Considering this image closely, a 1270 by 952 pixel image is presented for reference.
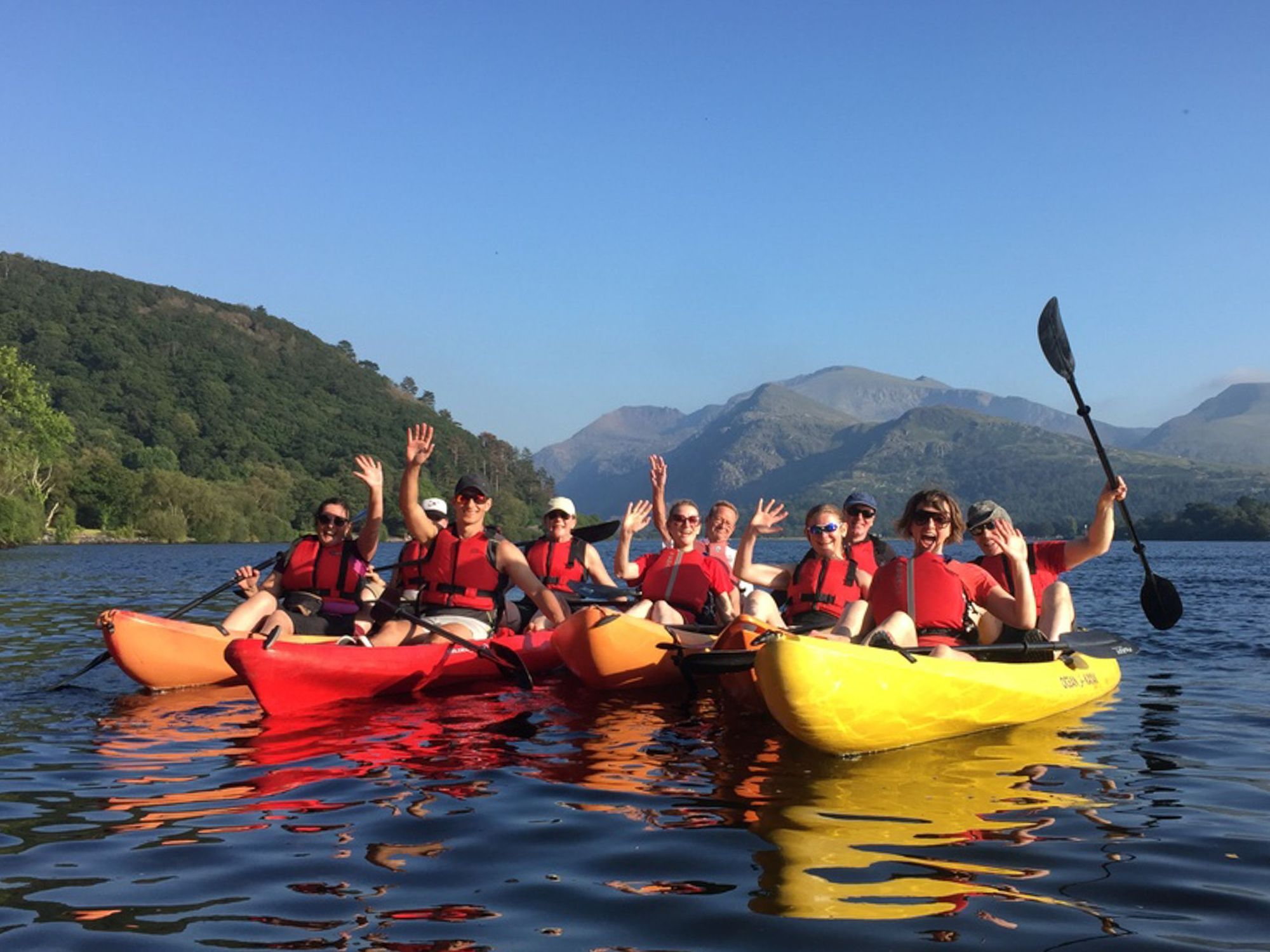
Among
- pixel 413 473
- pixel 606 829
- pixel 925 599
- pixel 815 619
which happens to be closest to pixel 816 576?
pixel 815 619

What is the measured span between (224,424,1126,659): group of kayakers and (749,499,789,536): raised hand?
1.0 inches

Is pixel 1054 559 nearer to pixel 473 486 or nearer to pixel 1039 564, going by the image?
pixel 1039 564

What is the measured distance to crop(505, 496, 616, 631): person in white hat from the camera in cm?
1185

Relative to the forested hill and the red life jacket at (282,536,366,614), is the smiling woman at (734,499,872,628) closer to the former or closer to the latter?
the red life jacket at (282,536,366,614)

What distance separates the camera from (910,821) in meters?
5.96

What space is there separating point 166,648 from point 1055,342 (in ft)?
30.9

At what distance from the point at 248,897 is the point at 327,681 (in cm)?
468

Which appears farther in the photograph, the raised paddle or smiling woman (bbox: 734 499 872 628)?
the raised paddle

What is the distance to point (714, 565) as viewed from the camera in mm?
11086

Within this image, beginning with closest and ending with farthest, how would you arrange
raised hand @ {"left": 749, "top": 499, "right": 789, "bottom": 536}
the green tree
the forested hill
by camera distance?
raised hand @ {"left": 749, "top": 499, "right": 789, "bottom": 536}, the green tree, the forested hill

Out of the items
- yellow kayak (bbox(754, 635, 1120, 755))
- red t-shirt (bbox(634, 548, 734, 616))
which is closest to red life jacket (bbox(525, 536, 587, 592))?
red t-shirt (bbox(634, 548, 734, 616))

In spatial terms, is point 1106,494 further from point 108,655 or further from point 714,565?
point 108,655

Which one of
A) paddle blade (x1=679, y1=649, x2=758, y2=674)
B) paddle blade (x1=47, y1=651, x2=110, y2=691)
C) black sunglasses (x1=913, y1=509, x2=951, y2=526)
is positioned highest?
black sunglasses (x1=913, y1=509, x2=951, y2=526)

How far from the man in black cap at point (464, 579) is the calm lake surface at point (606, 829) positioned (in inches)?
27.1
